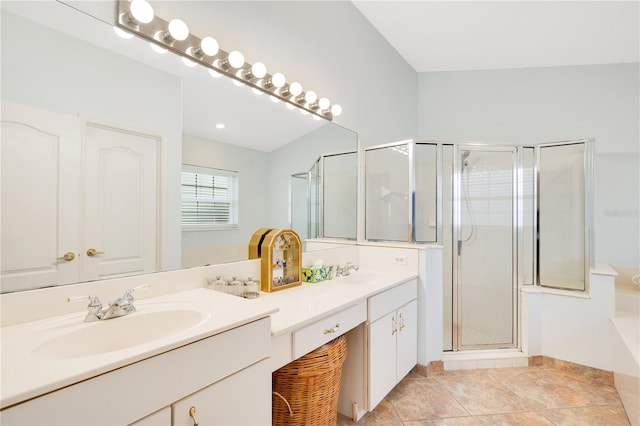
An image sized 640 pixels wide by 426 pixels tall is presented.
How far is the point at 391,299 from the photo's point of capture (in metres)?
1.88

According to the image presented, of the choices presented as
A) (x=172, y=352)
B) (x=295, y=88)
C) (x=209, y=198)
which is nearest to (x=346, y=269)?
(x=209, y=198)

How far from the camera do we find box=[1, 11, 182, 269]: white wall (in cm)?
94

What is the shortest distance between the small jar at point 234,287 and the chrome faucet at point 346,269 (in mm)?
847

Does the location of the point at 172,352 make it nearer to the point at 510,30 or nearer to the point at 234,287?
the point at 234,287

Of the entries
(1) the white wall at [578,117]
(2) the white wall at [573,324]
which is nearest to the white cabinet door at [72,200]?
(2) the white wall at [573,324]

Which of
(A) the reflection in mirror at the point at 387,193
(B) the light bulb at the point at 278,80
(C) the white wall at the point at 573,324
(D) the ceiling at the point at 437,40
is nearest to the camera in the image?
(D) the ceiling at the point at 437,40

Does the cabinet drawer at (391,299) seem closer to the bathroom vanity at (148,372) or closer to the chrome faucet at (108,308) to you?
the bathroom vanity at (148,372)

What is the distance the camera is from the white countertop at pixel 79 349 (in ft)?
1.98

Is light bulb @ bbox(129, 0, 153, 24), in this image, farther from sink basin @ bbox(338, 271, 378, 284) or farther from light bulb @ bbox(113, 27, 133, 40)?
sink basin @ bbox(338, 271, 378, 284)

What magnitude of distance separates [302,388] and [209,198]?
3.27 feet

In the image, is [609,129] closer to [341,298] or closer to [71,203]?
[341,298]

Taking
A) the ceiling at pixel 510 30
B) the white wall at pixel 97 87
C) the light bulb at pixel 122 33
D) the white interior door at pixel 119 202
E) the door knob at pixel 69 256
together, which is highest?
the ceiling at pixel 510 30

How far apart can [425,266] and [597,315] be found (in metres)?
1.41

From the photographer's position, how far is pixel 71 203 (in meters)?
1.05
